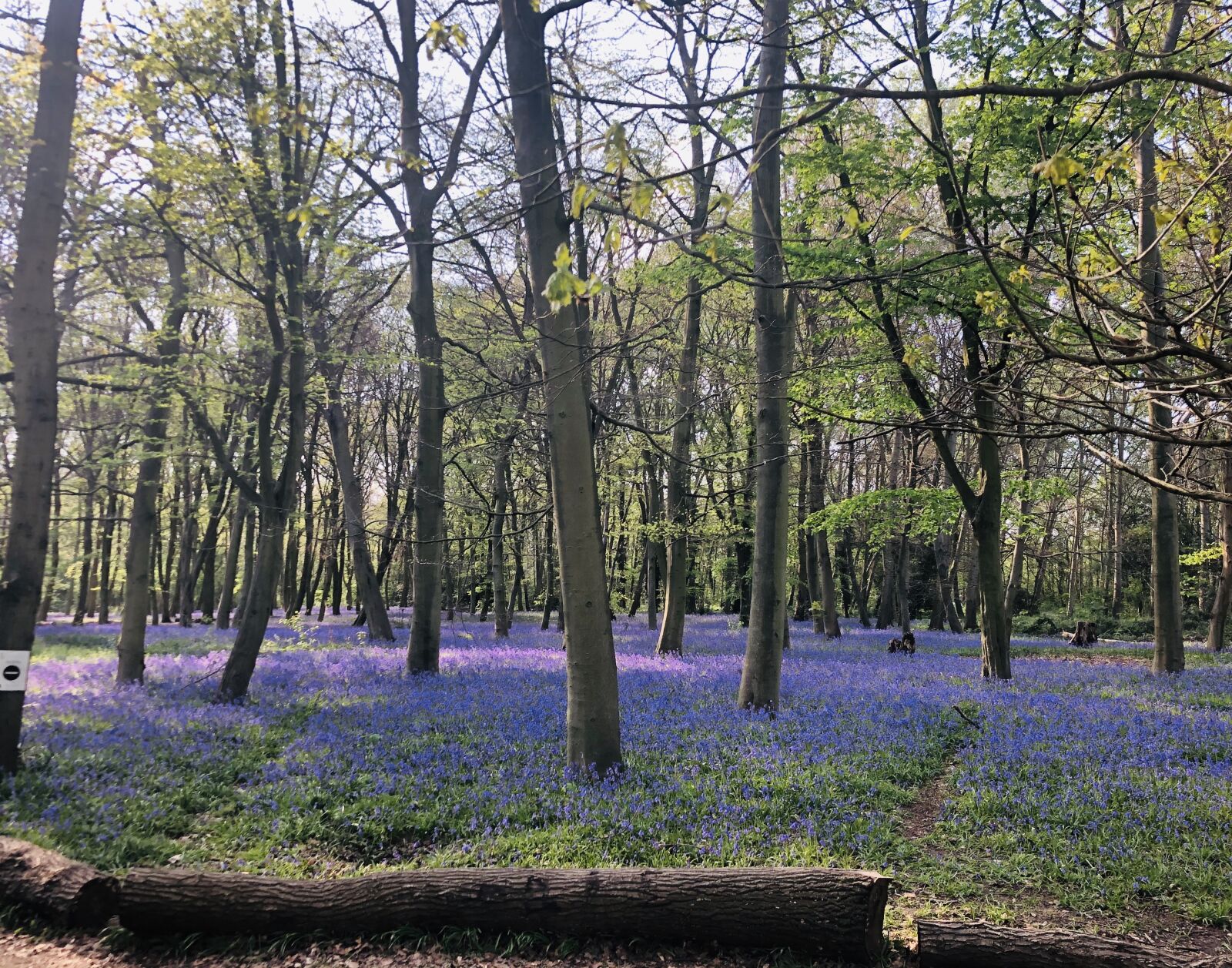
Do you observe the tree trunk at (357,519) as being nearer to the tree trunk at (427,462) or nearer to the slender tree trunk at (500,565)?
the slender tree trunk at (500,565)

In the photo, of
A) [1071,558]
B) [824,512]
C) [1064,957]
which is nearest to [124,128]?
[1064,957]

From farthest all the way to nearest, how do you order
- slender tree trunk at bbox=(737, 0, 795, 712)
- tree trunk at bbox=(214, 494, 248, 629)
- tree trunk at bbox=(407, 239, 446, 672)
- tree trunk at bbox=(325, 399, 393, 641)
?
tree trunk at bbox=(214, 494, 248, 629)
tree trunk at bbox=(325, 399, 393, 641)
tree trunk at bbox=(407, 239, 446, 672)
slender tree trunk at bbox=(737, 0, 795, 712)

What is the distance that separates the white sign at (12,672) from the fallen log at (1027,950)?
7597mm

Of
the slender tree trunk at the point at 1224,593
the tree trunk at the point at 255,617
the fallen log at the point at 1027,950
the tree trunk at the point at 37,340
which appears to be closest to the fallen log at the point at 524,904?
the fallen log at the point at 1027,950

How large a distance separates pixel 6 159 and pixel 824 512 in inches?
611

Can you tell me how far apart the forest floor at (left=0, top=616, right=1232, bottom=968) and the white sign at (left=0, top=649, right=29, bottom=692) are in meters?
0.83

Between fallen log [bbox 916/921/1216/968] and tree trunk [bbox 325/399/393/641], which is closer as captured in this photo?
fallen log [bbox 916/921/1216/968]

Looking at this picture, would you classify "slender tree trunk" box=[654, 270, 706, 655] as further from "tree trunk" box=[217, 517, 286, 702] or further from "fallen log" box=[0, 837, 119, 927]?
"fallen log" box=[0, 837, 119, 927]

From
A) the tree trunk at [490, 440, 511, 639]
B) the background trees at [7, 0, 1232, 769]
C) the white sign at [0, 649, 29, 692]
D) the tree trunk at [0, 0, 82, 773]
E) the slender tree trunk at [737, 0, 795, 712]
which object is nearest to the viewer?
the background trees at [7, 0, 1232, 769]

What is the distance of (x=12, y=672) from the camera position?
655 cm

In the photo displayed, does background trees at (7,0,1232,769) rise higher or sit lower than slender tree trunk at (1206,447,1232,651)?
higher

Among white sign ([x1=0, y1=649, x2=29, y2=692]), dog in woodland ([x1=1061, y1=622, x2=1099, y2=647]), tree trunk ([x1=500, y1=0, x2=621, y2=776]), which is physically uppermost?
tree trunk ([x1=500, y1=0, x2=621, y2=776])

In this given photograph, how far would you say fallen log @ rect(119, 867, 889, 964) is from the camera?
417cm

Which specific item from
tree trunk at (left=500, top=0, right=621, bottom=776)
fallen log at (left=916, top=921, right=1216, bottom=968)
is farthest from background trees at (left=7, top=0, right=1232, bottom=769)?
fallen log at (left=916, top=921, right=1216, bottom=968)
